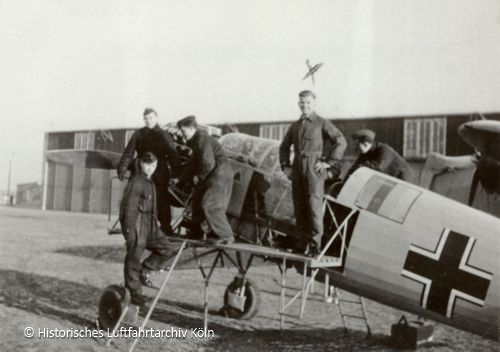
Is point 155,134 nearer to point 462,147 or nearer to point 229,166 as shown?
point 229,166

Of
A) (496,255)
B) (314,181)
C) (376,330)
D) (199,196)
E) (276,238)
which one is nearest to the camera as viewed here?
(496,255)

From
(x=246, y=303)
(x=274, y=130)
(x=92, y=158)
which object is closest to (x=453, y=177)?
(x=246, y=303)

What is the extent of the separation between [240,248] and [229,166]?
1251 mm

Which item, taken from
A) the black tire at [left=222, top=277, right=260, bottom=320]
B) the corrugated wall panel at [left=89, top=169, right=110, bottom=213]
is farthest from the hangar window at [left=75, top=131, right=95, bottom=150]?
the black tire at [left=222, top=277, right=260, bottom=320]

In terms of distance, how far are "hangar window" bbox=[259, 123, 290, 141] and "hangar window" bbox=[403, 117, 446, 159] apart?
862 cm

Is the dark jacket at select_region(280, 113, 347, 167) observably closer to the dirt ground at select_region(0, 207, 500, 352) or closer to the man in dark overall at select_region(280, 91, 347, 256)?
the man in dark overall at select_region(280, 91, 347, 256)

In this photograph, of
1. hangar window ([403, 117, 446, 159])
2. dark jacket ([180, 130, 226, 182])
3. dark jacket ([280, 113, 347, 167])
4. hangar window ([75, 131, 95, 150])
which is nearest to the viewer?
dark jacket ([280, 113, 347, 167])

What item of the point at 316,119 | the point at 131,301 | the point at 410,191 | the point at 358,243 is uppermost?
the point at 316,119

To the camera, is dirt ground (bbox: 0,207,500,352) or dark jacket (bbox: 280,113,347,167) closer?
dark jacket (bbox: 280,113,347,167)

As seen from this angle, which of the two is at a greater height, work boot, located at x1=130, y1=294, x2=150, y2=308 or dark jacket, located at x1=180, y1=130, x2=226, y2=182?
dark jacket, located at x1=180, y1=130, x2=226, y2=182

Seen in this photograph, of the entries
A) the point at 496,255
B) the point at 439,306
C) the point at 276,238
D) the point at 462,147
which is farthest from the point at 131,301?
the point at 462,147

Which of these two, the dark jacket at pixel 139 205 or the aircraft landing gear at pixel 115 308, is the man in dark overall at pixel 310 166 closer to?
the dark jacket at pixel 139 205

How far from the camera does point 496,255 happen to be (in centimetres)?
557

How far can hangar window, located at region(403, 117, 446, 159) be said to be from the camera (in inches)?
1161
